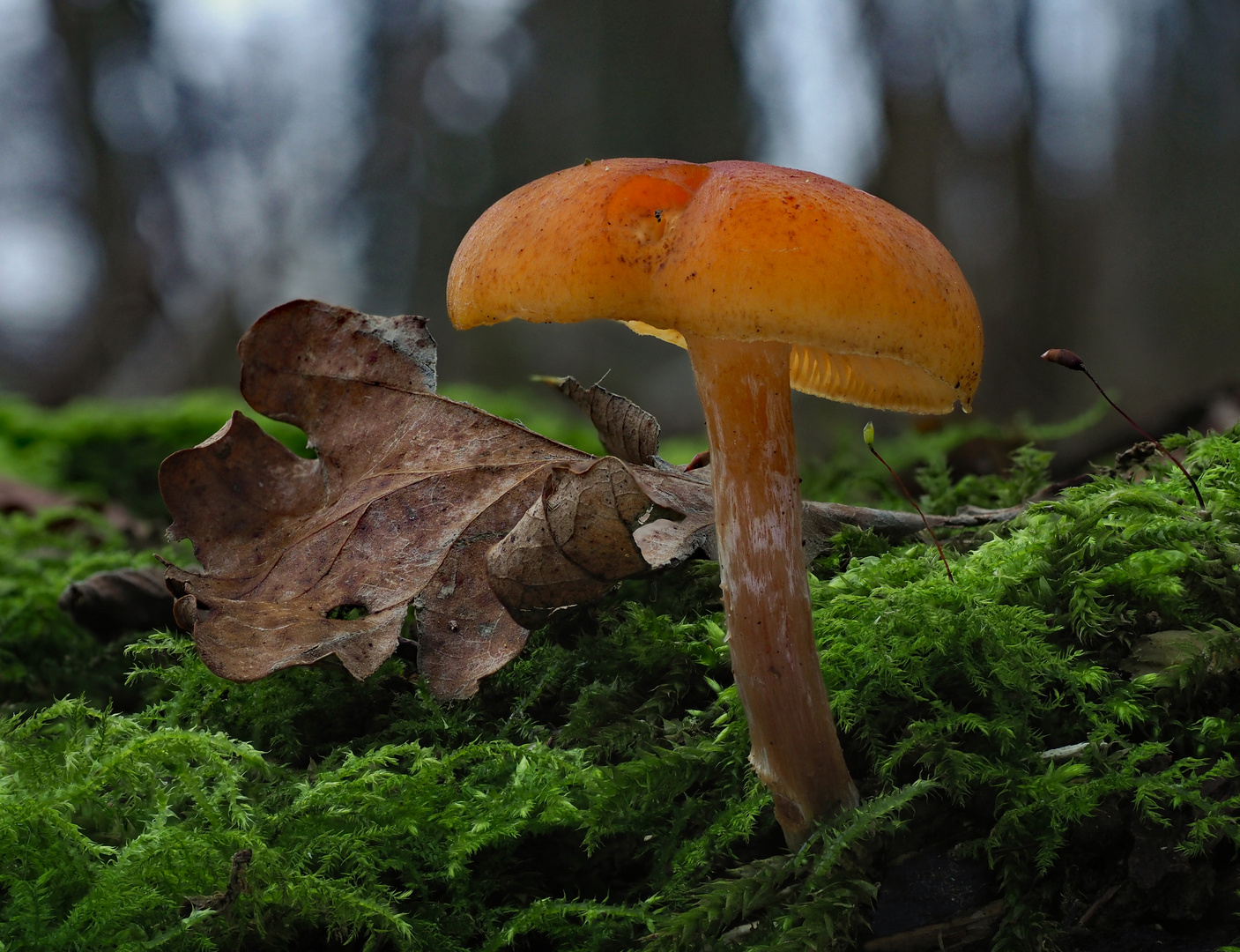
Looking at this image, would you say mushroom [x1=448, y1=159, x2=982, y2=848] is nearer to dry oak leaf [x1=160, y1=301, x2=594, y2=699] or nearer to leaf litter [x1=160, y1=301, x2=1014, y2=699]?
leaf litter [x1=160, y1=301, x2=1014, y2=699]

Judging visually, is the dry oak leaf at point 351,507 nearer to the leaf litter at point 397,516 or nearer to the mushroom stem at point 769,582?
the leaf litter at point 397,516

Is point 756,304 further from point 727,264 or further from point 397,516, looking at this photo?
point 397,516

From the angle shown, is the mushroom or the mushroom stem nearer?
the mushroom

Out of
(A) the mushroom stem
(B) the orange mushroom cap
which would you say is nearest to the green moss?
(A) the mushroom stem

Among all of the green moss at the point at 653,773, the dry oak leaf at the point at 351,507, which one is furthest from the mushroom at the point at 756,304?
the dry oak leaf at the point at 351,507

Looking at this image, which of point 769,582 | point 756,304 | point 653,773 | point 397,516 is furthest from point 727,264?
point 397,516

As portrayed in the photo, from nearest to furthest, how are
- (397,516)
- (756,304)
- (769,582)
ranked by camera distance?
1. (756,304)
2. (769,582)
3. (397,516)
